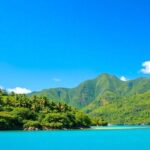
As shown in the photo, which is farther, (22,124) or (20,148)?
(22,124)

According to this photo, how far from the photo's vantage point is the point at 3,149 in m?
71.8

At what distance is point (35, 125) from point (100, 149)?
394 feet

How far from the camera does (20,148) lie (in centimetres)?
7544

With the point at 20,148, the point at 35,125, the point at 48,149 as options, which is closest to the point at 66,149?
the point at 48,149

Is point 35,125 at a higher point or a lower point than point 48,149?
higher

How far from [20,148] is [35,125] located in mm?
117415

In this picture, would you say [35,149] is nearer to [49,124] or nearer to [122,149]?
[122,149]

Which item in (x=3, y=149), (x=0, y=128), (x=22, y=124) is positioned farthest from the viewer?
(x=22, y=124)

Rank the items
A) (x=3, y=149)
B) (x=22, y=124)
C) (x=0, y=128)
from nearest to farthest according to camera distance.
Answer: (x=3, y=149), (x=0, y=128), (x=22, y=124)

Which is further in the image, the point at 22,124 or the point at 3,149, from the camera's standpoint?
the point at 22,124

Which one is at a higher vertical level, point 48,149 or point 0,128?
point 0,128

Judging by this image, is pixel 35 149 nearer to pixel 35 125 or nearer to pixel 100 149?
pixel 100 149

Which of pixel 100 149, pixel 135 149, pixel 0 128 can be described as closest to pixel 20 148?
pixel 100 149

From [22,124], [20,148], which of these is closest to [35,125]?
[22,124]
